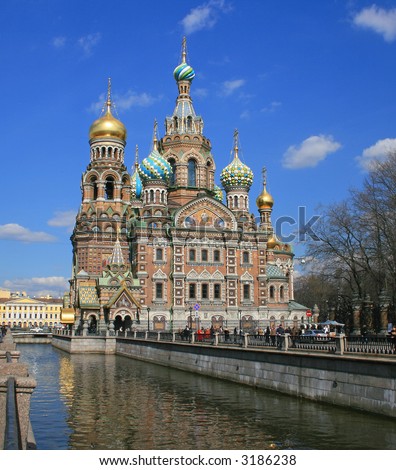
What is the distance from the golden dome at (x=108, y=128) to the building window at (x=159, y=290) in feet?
58.7

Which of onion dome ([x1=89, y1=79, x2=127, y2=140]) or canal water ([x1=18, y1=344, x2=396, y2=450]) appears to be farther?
onion dome ([x1=89, y1=79, x2=127, y2=140])

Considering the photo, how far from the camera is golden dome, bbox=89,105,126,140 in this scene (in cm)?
6588

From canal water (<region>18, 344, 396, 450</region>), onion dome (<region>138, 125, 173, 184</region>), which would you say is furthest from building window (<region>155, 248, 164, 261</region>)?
canal water (<region>18, 344, 396, 450</region>)

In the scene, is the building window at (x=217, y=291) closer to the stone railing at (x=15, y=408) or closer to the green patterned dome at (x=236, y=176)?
the green patterned dome at (x=236, y=176)

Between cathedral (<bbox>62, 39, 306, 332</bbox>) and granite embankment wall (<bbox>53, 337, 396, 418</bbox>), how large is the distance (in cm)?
1984

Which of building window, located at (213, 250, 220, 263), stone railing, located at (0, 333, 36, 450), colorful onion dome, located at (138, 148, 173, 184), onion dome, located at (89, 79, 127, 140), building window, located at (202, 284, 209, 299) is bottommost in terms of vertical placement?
stone railing, located at (0, 333, 36, 450)

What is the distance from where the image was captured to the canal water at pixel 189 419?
15828 mm

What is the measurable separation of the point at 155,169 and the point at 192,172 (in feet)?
17.5

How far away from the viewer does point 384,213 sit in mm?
33531

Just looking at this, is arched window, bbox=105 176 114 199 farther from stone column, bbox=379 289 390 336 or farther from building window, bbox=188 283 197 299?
stone column, bbox=379 289 390 336

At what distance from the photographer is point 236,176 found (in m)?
66.1

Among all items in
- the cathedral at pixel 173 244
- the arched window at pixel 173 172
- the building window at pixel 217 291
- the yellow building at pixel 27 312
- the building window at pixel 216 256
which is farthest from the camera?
the yellow building at pixel 27 312

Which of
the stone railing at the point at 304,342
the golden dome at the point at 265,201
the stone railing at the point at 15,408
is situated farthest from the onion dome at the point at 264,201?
the stone railing at the point at 15,408

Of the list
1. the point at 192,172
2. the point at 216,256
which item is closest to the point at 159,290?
the point at 216,256
